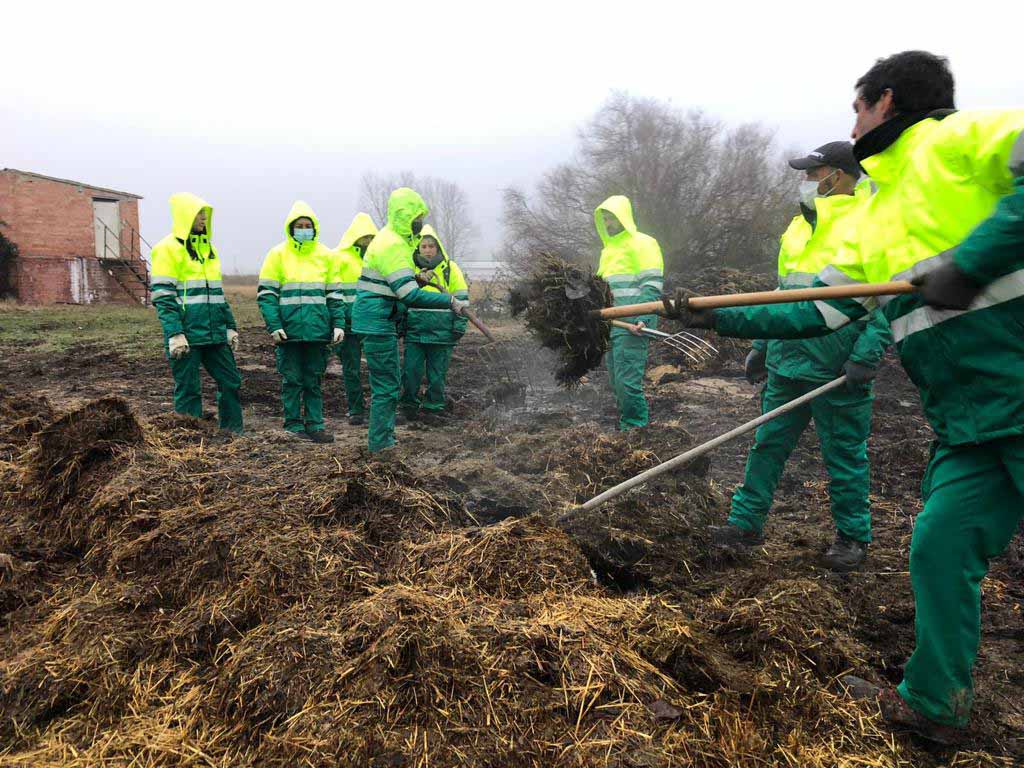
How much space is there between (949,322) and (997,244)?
0.29 meters

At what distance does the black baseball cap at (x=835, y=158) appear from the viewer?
12.6 feet

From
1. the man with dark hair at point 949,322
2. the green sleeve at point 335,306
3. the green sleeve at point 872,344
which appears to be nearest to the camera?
the man with dark hair at point 949,322

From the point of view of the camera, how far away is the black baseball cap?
383cm

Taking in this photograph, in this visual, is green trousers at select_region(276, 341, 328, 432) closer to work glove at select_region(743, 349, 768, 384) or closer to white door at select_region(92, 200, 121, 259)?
work glove at select_region(743, 349, 768, 384)

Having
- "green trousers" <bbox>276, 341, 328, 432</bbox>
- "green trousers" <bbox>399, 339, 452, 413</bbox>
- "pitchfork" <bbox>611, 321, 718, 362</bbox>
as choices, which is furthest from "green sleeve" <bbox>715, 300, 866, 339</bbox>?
"green trousers" <bbox>399, 339, 452, 413</bbox>

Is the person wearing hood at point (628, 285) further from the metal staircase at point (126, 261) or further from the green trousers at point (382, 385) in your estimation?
the metal staircase at point (126, 261)

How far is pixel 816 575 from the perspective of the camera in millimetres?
3619

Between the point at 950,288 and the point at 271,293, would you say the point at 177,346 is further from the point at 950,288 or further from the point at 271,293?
the point at 950,288

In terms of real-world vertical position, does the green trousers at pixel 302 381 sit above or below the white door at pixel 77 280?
below

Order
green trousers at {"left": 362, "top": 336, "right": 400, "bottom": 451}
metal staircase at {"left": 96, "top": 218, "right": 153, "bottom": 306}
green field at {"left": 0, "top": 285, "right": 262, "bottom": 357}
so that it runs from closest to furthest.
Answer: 1. green trousers at {"left": 362, "top": 336, "right": 400, "bottom": 451}
2. green field at {"left": 0, "top": 285, "right": 262, "bottom": 357}
3. metal staircase at {"left": 96, "top": 218, "right": 153, "bottom": 306}

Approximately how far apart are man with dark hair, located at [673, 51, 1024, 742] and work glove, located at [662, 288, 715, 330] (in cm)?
65

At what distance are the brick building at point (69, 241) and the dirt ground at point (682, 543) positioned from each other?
22.7m

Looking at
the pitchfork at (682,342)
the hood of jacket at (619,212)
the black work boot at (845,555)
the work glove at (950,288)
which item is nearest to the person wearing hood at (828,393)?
the black work boot at (845,555)

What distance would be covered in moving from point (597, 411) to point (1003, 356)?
230 inches
